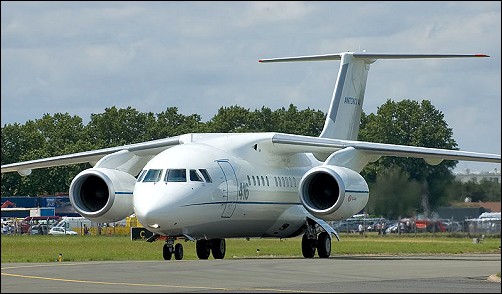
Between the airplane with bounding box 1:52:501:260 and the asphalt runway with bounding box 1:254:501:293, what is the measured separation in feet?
11.1

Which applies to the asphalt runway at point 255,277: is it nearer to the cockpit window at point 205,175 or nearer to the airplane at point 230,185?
the airplane at point 230,185

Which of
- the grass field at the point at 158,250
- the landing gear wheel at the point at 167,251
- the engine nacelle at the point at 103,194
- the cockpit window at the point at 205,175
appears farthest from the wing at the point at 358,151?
the landing gear wheel at the point at 167,251

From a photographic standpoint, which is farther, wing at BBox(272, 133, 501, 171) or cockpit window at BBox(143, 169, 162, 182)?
wing at BBox(272, 133, 501, 171)

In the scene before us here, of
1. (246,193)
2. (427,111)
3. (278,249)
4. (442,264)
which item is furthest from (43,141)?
(442,264)

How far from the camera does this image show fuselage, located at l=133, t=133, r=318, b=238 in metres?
31.8

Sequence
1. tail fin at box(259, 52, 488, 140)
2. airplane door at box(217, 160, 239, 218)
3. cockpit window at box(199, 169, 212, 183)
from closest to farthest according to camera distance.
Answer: cockpit window at box(199, 169, 212, 183), airplane door at box(217, 160, 239, 218), tail fin at box(259, 52, 488, 140)

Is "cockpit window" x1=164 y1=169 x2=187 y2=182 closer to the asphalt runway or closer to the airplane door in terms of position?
the airplane door

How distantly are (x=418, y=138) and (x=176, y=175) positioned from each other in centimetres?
2596

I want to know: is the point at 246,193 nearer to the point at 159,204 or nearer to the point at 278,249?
the point at 159,204

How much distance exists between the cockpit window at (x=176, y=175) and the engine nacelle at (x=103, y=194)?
283cm

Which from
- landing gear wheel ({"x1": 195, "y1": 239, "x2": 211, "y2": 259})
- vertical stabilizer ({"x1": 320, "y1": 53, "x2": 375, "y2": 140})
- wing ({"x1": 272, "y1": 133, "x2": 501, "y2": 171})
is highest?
vertical stabilizer ({"x1": 320, "y1": 53, "x2": 375, "y2": 140})

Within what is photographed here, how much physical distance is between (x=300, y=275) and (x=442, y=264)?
6719mm

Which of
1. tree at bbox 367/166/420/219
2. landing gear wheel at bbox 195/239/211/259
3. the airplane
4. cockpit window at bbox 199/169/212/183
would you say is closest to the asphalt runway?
the airplane

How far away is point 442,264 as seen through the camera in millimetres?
29938
